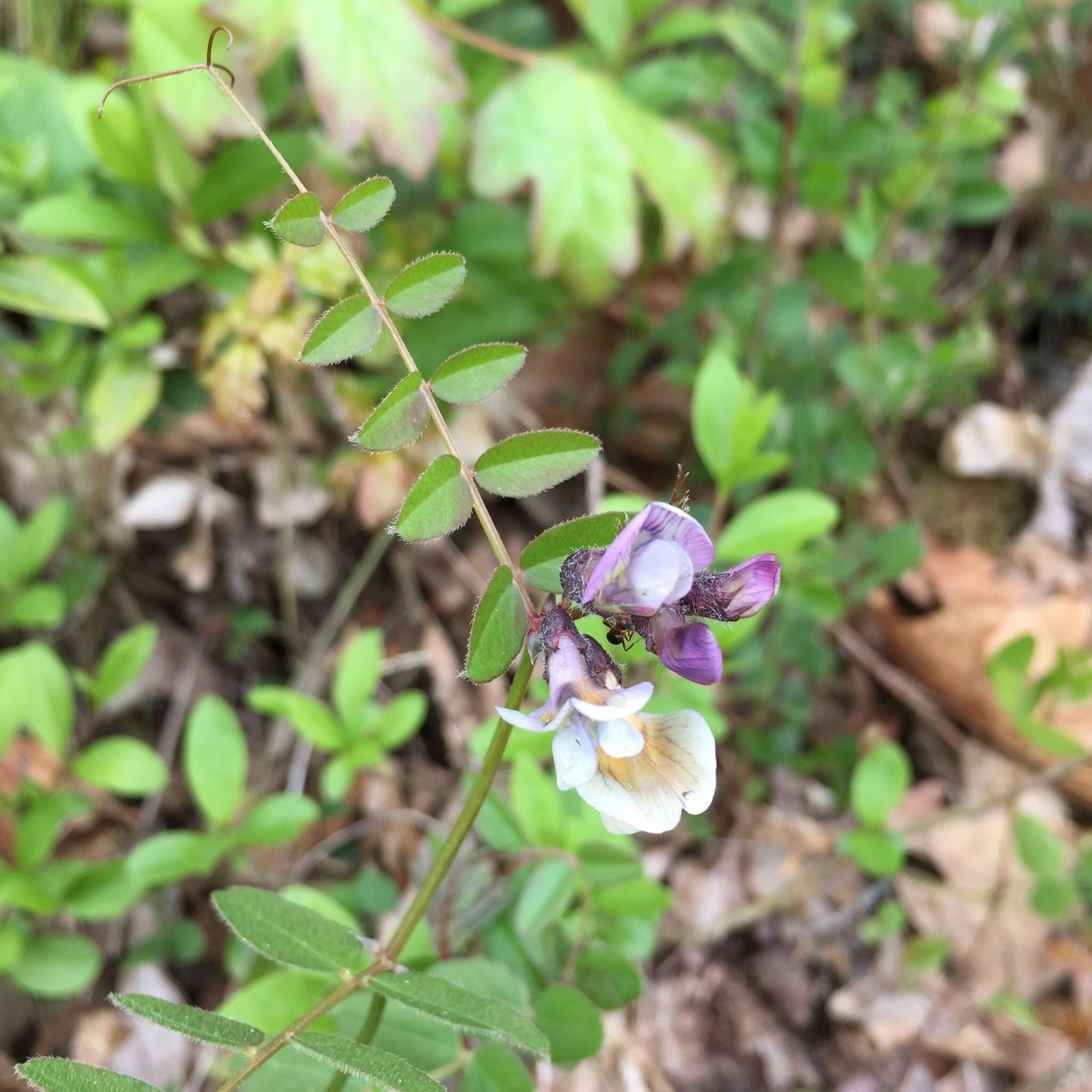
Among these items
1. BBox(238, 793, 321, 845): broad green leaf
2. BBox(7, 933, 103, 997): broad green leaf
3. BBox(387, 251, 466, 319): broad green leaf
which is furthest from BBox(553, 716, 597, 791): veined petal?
BBox(7, 933, 103, 997): broad green leaf

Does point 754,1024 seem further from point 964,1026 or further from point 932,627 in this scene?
point 932,627

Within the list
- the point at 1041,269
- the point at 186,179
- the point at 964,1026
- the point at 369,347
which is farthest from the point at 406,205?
the point at 964,1026

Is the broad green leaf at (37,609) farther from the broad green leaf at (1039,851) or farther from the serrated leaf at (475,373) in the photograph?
the broad green leaf at (1039,851)

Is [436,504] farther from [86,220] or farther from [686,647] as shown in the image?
[86,220]

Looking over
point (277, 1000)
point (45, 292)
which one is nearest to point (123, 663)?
point (45, 292)

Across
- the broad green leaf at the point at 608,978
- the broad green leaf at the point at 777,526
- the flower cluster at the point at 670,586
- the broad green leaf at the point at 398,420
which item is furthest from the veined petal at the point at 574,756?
the broad green leaf at the point at 777,526

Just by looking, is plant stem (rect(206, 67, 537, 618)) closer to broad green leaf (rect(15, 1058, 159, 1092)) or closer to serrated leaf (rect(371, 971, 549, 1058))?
serrated leaf (rect(371, 971, 549, 1058))
